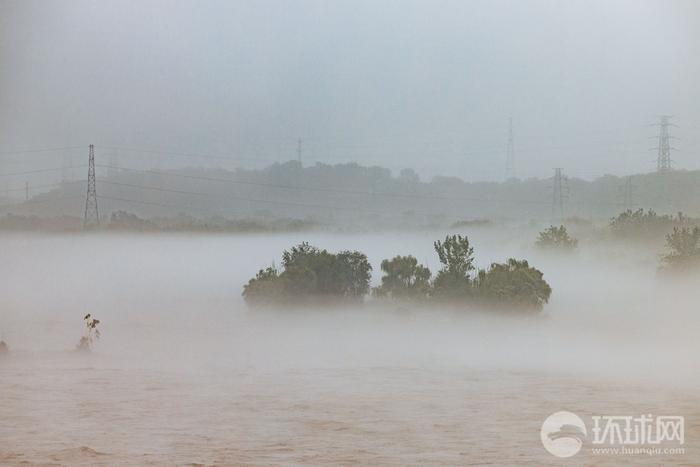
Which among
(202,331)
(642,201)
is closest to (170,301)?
(202,331)

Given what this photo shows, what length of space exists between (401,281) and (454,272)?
1.44 meters

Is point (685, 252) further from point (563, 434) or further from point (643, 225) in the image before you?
point (563, 434)

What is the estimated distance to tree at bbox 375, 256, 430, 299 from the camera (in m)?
22.7

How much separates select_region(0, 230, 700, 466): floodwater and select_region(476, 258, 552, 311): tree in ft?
2.01

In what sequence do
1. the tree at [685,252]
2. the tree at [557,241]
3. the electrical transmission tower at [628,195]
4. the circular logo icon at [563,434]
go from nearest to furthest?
the circular logo icon at [563,434], the tree at [685,252], the tree at [557,241], the electrical transmission tower at [628,195]

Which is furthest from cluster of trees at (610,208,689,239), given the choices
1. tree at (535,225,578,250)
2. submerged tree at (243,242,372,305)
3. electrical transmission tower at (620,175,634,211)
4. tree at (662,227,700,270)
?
submerged tree at (243,242,372,305)

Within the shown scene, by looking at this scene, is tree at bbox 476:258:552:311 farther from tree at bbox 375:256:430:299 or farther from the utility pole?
the utility pole

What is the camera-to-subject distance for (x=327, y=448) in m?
9.16

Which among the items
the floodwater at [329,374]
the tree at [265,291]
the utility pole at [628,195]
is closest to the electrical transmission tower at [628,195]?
the utility pole at [628,195]

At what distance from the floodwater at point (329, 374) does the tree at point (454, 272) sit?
35.5 inches

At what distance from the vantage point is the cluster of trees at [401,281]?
2117cm

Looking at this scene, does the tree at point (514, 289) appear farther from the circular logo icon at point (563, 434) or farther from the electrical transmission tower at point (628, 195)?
the electrical transmission tower at point (628, 195)

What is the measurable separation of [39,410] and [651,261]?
2370cm

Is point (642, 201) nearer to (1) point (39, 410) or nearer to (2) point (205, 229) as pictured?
(2) point (205, 229)
